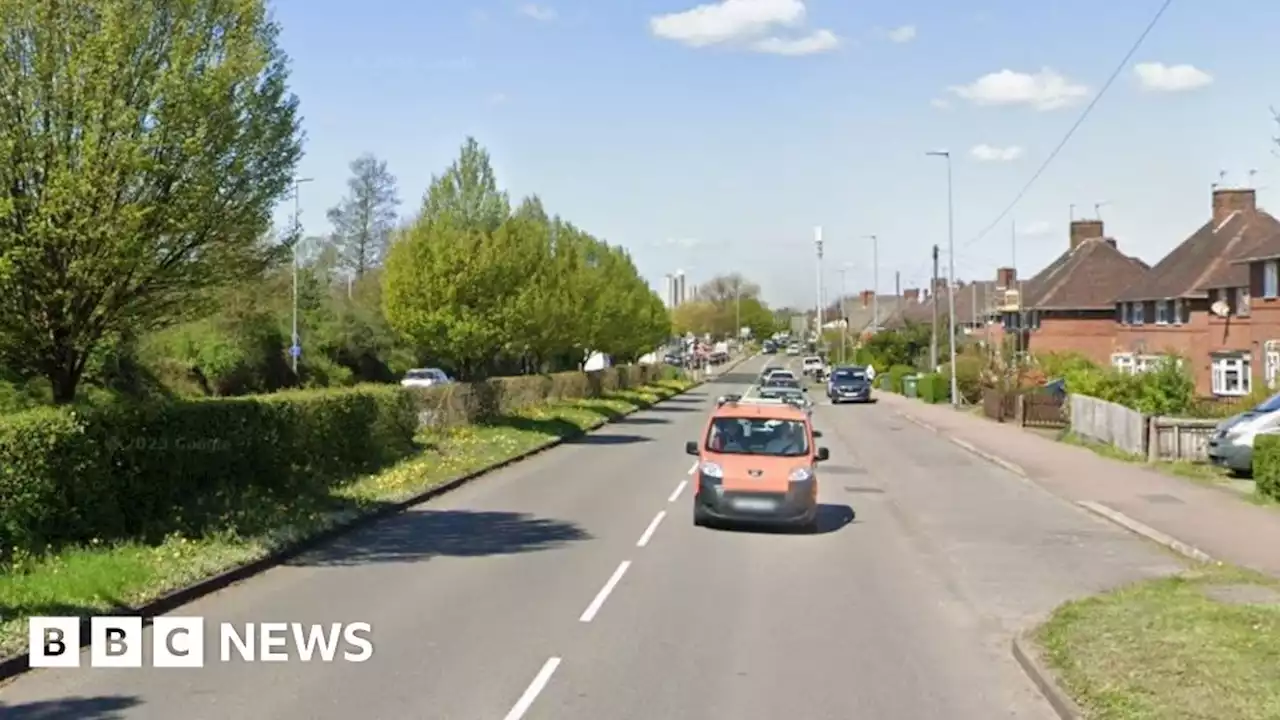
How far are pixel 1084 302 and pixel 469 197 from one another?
130ft

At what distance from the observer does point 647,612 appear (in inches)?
460

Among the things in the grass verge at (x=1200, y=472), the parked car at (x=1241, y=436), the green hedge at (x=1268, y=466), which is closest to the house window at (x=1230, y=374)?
the grass verge at (x=1200, y=472)

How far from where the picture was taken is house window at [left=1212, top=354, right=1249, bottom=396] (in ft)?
147

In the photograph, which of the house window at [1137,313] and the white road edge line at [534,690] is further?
the house window at [1137,313]

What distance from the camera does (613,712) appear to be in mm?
8188

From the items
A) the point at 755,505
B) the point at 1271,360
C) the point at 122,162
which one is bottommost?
the point at 755,505

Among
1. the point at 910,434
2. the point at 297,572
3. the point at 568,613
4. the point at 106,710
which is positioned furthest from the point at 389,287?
the point at 106,710

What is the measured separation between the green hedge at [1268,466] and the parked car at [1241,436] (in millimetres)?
3168

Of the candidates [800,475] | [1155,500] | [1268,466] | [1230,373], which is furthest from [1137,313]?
[800,475]

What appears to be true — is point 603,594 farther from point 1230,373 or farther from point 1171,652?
point 1230,373

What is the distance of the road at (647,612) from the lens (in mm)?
8500

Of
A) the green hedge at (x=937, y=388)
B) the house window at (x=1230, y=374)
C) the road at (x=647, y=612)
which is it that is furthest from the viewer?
the green hedge at (x=937, y=388)

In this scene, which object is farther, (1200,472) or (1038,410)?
(1038,410)

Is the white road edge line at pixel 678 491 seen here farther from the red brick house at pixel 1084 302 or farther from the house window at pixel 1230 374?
the red brick house at pixel 1084 302
